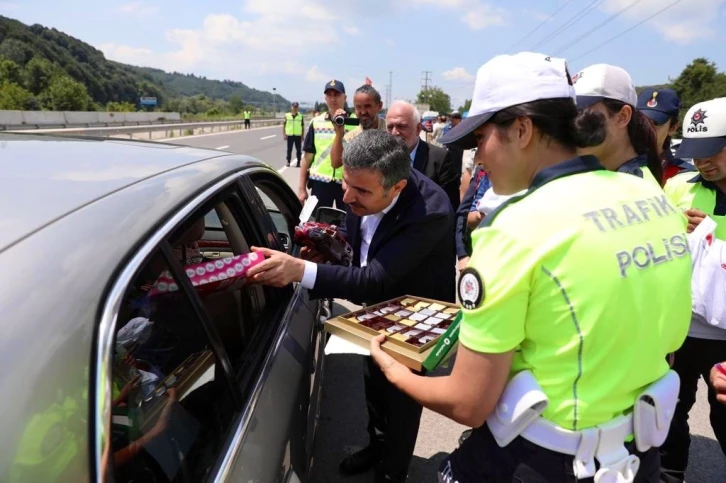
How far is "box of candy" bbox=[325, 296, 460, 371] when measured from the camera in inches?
53.0

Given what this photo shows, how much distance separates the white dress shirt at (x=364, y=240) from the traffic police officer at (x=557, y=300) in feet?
2.59

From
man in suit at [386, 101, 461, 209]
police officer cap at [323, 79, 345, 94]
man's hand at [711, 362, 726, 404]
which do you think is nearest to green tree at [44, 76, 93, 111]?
police officer cap at [323, 79, 345, 94]

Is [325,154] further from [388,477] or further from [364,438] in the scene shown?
[388,477]

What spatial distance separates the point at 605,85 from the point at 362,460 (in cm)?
214

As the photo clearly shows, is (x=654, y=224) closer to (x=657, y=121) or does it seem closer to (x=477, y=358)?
(x=477, y=358)

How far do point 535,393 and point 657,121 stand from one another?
8.16 feet

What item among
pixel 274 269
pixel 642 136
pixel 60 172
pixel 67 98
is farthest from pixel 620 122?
pixel 67 98

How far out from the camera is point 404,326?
153cm

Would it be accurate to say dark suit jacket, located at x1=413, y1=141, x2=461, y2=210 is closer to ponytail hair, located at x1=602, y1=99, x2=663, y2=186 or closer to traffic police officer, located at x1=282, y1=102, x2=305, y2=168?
ponytail hair, located at x1=602, y1=99, x2=663, y2=186

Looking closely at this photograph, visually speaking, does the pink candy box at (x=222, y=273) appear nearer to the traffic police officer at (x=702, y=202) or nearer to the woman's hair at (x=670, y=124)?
the traffic police officer at (x=702, y=202)

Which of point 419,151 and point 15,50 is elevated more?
point 15,50

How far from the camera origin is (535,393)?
1.02 m

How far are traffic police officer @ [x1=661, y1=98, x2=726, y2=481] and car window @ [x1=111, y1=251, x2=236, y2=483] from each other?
2017mm

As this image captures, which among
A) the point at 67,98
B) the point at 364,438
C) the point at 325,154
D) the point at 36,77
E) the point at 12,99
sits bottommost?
the point at 364,438
